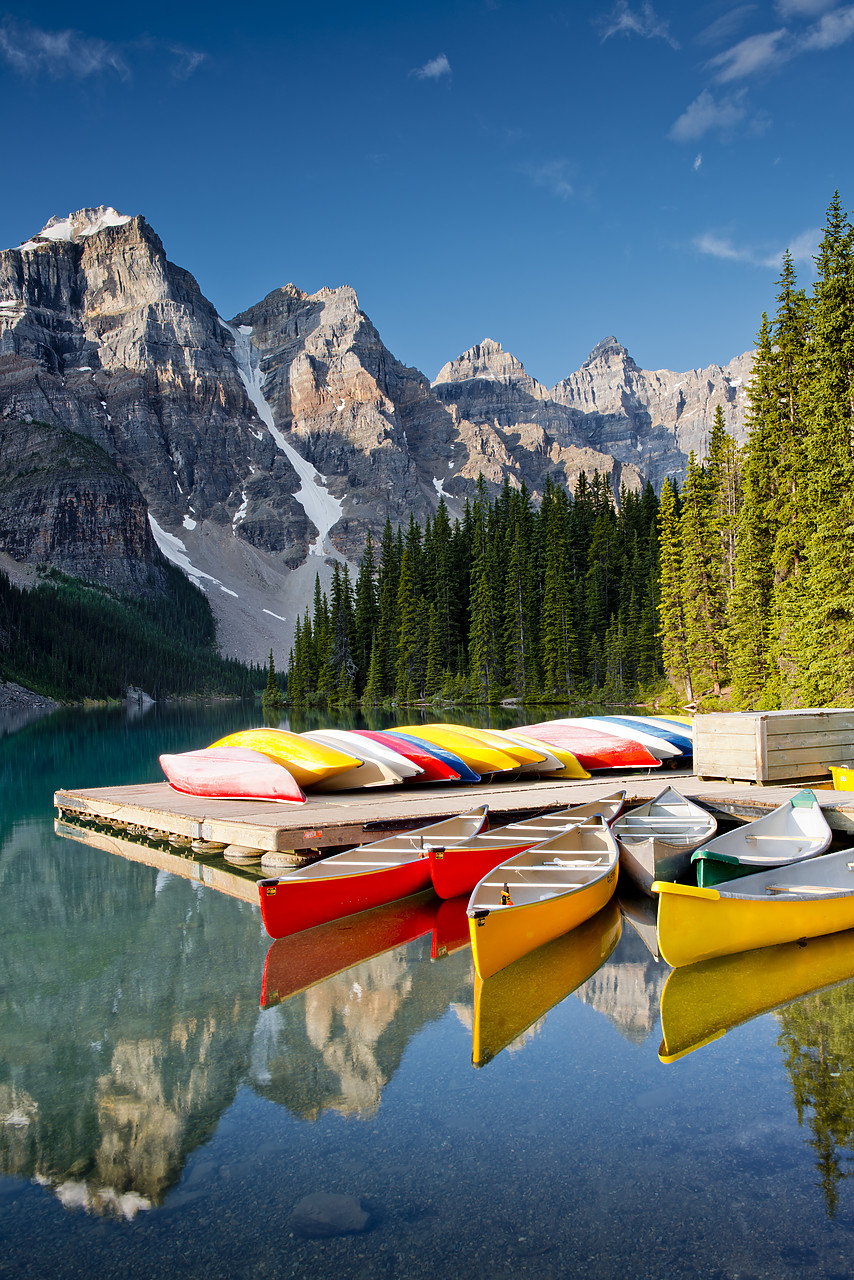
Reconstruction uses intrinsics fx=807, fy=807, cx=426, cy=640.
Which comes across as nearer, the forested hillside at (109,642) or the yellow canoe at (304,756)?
the yellow canoe at (304,756)

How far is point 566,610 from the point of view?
60438 mm

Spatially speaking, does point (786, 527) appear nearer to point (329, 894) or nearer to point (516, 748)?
point (516, 748)

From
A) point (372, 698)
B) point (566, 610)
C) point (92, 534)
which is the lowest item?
point (372, 698)

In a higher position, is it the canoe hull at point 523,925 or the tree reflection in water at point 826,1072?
the canoe hull at point 523,925

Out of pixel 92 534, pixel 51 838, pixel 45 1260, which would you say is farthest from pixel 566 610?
pixel 92 534

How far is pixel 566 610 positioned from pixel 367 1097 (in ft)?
183

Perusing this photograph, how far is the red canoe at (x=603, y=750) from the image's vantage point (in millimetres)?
18484

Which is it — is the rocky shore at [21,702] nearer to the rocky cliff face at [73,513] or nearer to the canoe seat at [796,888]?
the rocky cliff face at [73,513]

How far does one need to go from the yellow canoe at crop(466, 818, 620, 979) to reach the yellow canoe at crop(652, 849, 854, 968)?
120cm

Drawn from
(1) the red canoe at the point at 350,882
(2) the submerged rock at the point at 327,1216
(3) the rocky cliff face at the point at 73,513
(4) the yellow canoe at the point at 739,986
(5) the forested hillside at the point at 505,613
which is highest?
(3) the rocky cliff face at the point at 73,513

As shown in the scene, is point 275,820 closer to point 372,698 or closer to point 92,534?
point 372,698

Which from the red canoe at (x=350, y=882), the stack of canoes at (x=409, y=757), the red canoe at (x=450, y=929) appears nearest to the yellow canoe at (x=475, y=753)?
the stack of canoes at (x=409, y=757)

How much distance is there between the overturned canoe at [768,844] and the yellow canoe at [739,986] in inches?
41.8

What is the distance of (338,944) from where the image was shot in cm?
926
